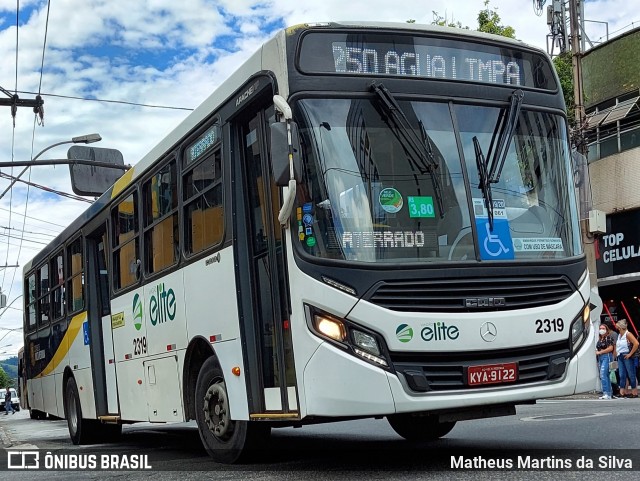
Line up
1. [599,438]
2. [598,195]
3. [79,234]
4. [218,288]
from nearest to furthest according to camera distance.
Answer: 1. [218,288]
2. [599,438]
3. [79,234]
4. [598,195]

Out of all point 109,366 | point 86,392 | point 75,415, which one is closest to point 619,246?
point 75,415

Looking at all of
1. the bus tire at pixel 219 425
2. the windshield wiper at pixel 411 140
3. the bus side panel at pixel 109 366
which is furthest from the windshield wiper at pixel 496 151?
the bus side panel at pixel 109 366

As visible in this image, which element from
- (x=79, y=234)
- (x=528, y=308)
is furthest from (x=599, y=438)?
(x=79, y=234)

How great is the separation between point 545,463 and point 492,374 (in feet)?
3.20

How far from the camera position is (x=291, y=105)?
734 centimetres

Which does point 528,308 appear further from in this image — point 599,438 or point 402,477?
point 599,438

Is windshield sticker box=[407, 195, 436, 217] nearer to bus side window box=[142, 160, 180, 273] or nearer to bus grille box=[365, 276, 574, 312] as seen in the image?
bus grille box=[365, 276, 574, 312]

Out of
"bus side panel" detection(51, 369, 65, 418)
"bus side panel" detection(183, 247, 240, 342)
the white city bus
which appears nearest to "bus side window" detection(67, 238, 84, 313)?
"bus side panel" detection(51, 369, 65, 418)

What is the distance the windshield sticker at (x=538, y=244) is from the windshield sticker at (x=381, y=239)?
827 mm

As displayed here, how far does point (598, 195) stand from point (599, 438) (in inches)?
733

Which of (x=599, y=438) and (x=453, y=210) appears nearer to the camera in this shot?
(x=453, y=210)

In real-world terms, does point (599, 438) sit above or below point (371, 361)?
below

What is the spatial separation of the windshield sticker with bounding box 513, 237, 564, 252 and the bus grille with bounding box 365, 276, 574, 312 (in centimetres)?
24

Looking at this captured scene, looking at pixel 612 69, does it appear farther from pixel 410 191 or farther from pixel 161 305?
pixel 410 191
